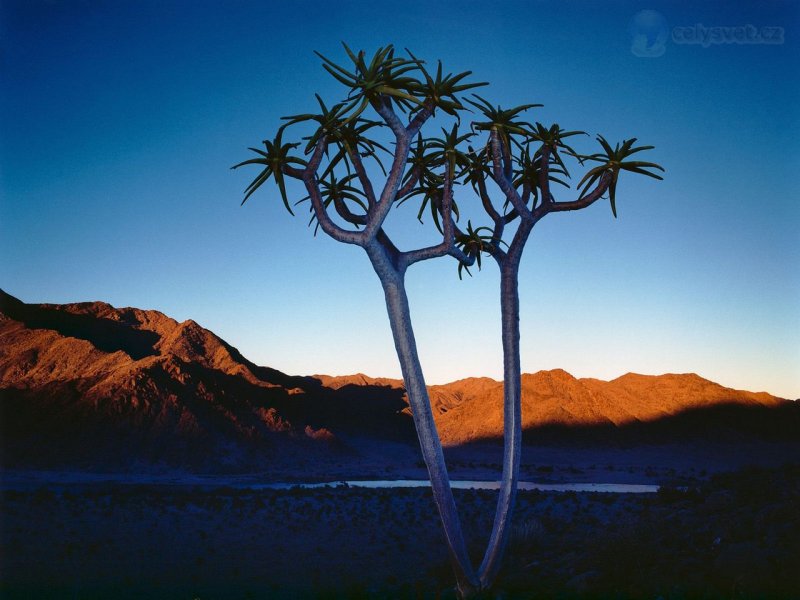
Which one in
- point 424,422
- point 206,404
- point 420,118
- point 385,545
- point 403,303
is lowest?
point 385,545

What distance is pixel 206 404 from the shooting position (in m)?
57.2

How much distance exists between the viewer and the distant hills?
5050cm

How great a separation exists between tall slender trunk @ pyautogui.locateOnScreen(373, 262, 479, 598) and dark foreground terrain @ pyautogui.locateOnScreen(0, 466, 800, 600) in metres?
0.62

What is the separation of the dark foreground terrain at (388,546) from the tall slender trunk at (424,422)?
62 centimetres

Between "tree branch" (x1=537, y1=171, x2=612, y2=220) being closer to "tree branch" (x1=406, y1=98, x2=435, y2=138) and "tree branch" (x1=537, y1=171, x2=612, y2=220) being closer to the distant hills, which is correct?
"tree branch" (x1=406, y1=98, x2=435, y2=138)

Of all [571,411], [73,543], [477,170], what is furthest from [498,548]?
[571,411]

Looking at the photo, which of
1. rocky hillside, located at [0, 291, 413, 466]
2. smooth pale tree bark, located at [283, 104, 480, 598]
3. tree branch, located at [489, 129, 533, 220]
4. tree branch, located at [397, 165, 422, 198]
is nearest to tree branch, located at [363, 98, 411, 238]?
smooth pale tree bark, located at [283, 104, 480, 598]

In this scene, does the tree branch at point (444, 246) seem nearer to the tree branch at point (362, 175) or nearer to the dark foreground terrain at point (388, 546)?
the tree branch at point (362, 175)

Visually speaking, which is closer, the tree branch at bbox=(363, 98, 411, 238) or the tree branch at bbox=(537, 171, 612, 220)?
the tree branch at bbox=(363, 98, 411, 238)

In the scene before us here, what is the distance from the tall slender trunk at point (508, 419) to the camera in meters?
10.8

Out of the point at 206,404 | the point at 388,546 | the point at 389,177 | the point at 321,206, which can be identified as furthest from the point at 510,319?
the point at 206,404

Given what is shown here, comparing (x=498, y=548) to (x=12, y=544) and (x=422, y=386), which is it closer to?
(x=422, y=386)

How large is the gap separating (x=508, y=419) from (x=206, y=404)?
49625 mm

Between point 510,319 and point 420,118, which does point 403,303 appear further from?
point 420,118
